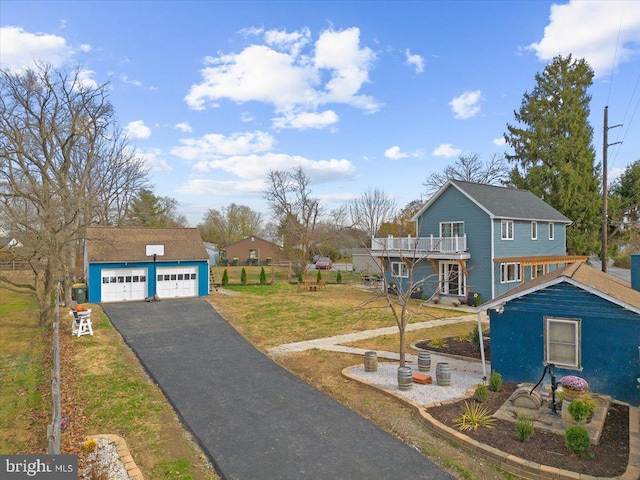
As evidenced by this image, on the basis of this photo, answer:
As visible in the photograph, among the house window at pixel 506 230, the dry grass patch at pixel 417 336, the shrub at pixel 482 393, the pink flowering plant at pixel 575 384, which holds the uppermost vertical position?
the house window at pixel 506 230

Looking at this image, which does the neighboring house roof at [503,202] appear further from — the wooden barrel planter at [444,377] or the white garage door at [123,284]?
the white garage door at [123,284]

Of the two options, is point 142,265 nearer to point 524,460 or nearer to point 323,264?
point 524,460

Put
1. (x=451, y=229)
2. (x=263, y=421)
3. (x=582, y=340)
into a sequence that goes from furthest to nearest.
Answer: (x=451, y=229)
(x=582, y=340)
(x=263, y=421)

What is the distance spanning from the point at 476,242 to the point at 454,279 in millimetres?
2786

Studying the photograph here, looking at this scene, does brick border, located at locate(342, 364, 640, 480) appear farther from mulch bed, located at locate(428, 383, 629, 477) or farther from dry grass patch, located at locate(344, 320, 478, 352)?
dry grass patch, located at locate(344, 320, 478, 352)

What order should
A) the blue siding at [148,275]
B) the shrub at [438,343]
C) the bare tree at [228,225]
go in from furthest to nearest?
the bare tree at [228,225] → the blue siding at [148,275] → the shrub at [438,343]

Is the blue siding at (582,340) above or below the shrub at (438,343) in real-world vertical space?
above

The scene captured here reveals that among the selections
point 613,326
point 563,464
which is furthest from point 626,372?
point 563,464

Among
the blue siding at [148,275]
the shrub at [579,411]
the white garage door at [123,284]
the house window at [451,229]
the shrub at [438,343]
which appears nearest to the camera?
the shrub at [579,411]

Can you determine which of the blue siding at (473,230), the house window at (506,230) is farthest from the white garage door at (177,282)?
the house window at (506,230)

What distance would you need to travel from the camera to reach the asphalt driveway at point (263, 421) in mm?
→ 6770

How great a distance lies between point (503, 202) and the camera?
26.6 metres

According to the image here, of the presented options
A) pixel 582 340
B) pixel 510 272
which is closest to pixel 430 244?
pixel 510 272

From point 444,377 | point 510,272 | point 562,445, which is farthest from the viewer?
point 510,272
